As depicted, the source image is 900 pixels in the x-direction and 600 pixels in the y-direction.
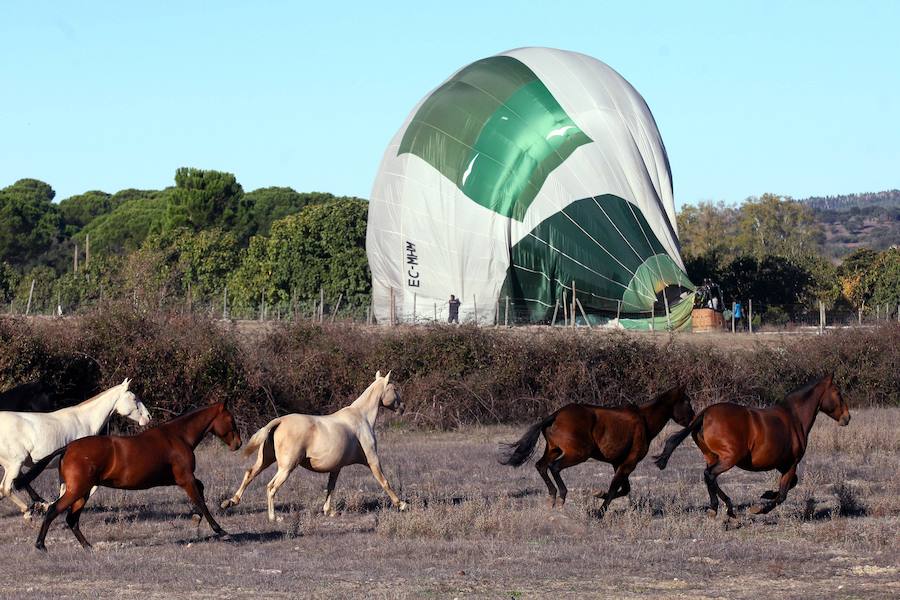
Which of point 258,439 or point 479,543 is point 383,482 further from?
point 479,543

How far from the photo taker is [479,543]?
37.9 feet

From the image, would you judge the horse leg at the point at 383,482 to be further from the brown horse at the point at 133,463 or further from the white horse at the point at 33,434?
the white horse at the point at 33,434

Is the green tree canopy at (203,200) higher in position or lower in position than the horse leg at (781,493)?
higher

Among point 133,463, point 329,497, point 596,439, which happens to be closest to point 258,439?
point 329,497

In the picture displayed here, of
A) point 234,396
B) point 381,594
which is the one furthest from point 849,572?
point 234,396

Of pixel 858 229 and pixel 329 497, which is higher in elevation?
pixel 858 229

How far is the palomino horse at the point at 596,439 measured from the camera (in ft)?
42.3

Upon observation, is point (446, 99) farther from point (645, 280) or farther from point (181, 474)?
point (181, 474)

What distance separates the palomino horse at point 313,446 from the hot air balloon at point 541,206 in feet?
70.5

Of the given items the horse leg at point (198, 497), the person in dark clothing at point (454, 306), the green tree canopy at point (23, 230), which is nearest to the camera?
the horse leg at point (198, 497)

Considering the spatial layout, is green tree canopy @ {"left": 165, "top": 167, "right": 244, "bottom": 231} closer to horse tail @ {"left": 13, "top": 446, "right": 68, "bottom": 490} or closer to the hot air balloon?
the hot air balloon

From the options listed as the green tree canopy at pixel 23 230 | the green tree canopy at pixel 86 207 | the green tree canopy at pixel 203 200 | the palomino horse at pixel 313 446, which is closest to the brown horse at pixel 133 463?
the palomino horse at pixel 313 446

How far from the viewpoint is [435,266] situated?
3716 cm

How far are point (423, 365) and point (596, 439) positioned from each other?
513 inches
